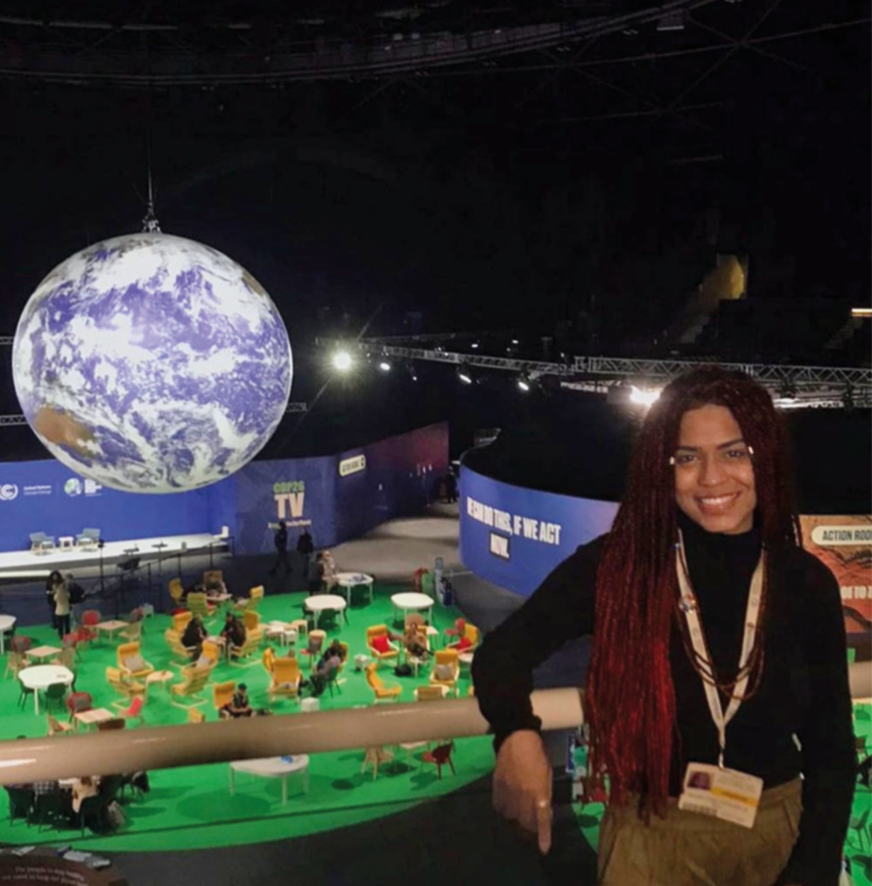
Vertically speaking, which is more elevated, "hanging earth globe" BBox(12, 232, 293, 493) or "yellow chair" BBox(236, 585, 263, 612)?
"hanging earth globe" BBox(12, 232, 293, 493)

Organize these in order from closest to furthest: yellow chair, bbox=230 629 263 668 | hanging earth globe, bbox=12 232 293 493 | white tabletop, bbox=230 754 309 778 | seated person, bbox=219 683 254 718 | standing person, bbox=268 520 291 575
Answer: hanging earth globe, bbox=12 232 293 493
white tabletop, bbox=230 754 309 778
seated person, bbox=219 683 254 718
yellow chair, bbox=230 629 263 668
standing person, bbox=268 520 291 575

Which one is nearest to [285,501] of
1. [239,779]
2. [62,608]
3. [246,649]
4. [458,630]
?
[62,608]

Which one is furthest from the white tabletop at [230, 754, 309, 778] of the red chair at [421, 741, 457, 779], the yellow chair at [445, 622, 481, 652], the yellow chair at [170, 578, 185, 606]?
the yellow chair at [170, 578, 185, 606]

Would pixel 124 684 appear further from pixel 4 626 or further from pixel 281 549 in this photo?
pixel 281 549

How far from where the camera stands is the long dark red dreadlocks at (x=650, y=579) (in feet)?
5.53

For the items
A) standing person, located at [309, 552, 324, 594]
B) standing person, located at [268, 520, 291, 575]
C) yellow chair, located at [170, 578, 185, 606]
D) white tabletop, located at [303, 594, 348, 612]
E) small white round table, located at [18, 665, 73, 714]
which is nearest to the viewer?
small white round table, located at [18, 665, 73, 714]

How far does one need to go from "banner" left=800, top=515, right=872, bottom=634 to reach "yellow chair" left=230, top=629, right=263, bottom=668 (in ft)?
25.0

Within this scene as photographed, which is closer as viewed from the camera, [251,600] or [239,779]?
[239,779]

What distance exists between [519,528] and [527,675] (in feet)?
49.7

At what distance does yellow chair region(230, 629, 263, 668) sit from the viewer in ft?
44.4

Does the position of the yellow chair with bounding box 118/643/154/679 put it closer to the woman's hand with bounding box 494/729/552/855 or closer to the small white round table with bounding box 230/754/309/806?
the small white round table with bounding box 230/754/309/806

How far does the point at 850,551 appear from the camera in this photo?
13.3 metres

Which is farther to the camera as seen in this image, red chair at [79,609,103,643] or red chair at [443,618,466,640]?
red chair at [79,609,103,643]

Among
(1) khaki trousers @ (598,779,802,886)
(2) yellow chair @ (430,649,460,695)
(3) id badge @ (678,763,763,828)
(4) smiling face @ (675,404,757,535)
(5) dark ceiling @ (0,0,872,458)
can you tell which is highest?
(5) dark ceiling @ (0,0,872,458)
